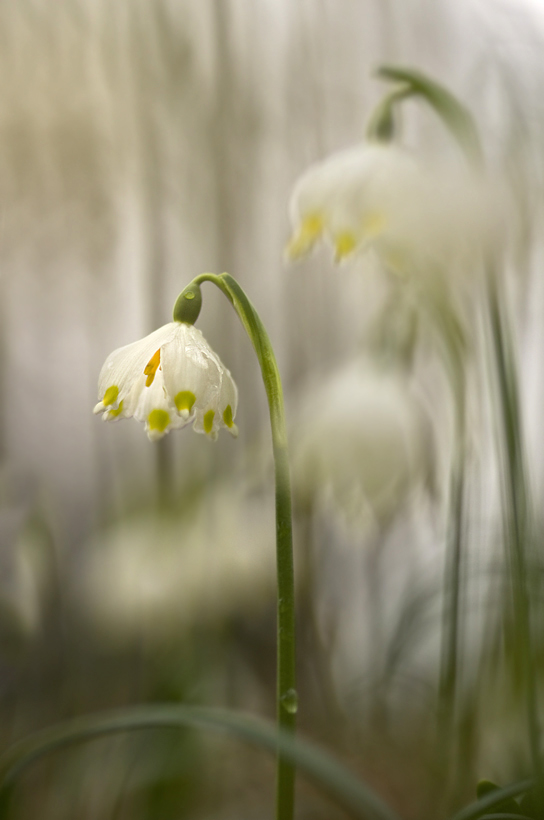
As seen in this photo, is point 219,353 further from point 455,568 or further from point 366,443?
point 455,568

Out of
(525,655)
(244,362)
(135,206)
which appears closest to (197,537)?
(244,362)

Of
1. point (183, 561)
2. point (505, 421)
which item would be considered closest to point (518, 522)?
point (505, 421)

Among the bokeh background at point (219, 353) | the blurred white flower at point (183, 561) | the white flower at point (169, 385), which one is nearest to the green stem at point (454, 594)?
the white flower at point (169, 385)

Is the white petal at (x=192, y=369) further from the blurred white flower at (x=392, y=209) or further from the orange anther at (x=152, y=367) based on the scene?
the blurred white flower at (x=392, y=209)

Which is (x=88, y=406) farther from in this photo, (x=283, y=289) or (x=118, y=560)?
(x=283, y=289)

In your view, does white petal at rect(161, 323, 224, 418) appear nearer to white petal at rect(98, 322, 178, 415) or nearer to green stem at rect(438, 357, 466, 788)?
white petal at rect(98, 322, 178, 415)

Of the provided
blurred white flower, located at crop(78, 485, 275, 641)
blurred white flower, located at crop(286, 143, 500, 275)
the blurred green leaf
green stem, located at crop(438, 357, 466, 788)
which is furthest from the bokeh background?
the blurred green leaf
